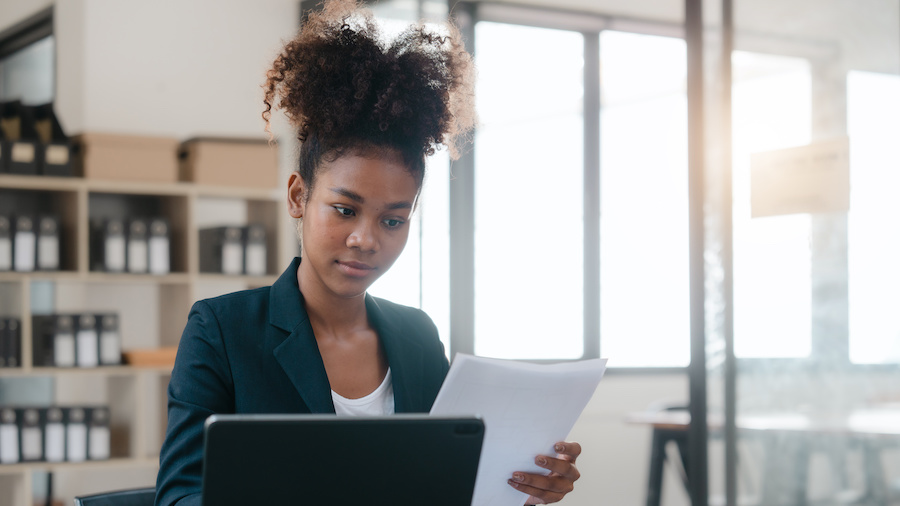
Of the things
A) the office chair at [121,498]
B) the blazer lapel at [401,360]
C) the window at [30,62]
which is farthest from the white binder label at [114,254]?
the blazer lapel at [401,360]

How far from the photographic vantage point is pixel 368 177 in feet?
4.16

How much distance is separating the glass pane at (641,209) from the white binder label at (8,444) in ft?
10.0

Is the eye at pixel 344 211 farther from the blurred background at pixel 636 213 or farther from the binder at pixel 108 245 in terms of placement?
the binder at pixel 108 245

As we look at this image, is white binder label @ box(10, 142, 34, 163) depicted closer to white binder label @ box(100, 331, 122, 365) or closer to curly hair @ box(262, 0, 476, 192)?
white binder label @ box(100, 331, 122, 365)

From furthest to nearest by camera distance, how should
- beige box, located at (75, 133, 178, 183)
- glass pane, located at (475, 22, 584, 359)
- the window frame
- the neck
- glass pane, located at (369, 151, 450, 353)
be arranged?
glass pane, located at (475, 22, 584, 359)
the window frame
glass pane, located at (369, 151, 450, 353)
beige box, located at (75, 133, 178, 183)
the neck

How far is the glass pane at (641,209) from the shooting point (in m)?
5.22

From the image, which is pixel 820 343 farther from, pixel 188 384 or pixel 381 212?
pixel 188 384

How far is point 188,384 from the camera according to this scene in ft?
3.76

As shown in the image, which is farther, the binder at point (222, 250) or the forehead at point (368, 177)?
the binder at point (222, 250)

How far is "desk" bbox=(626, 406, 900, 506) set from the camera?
1.96 meters

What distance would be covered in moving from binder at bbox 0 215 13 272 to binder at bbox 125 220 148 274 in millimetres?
443

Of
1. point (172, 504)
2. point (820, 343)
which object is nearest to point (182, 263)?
point (820, 343)

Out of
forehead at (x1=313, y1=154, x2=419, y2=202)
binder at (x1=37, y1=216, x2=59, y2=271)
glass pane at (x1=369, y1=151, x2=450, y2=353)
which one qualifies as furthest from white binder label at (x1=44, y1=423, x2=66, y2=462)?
forehead at (x1=313, y1=154, x2=419, y2=202)

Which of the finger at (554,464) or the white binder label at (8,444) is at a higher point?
the finger at (554,464)
